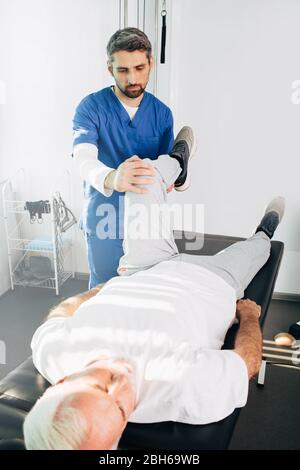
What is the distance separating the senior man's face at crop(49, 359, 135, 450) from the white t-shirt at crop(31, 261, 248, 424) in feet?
0.21

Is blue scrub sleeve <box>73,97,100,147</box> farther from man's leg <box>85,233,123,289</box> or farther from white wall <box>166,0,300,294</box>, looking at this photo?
white wall <box>166,0,300,294</box>

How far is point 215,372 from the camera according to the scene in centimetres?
103

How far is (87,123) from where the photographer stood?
5.55 ft

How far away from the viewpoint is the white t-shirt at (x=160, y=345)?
101 cm

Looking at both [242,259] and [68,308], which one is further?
[242,259]

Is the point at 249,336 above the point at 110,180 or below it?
below

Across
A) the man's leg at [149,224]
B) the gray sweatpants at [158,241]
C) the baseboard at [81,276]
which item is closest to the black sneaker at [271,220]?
the gray sweatpants at [158,241]

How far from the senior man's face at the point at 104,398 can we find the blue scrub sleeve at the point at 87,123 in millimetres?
931

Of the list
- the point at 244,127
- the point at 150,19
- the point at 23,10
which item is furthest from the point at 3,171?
the point at 244,127

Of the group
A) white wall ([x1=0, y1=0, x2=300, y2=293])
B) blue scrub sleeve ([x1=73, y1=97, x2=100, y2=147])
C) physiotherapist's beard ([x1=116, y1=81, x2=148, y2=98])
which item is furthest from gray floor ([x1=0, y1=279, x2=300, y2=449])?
physiotherapist's beard ([x1=116, y1=81, x2=148, y2=98])

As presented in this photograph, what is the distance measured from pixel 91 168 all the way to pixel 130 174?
0.66 feet

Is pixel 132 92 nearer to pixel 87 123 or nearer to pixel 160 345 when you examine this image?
pixel 87 123

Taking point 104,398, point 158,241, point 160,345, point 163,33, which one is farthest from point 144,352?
point 163,33

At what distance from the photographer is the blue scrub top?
1712 millimetres
